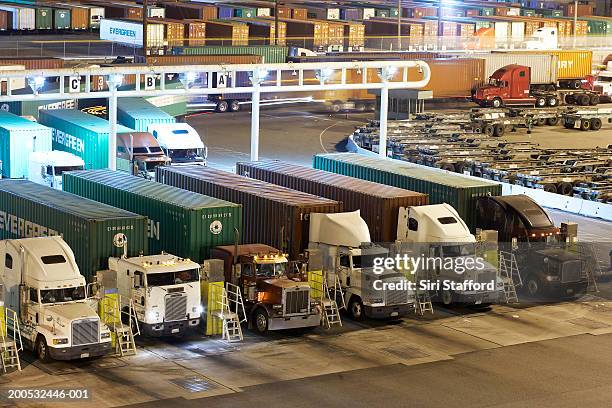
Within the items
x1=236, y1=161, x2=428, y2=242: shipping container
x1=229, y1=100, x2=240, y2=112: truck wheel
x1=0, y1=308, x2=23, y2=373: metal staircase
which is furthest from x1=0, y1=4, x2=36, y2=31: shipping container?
x1=0, y1=308, x2=23, y2=373: metal staircase

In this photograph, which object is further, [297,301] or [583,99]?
[583,99]

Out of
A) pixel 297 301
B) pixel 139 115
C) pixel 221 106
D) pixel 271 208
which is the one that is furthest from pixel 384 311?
pixel 221 106

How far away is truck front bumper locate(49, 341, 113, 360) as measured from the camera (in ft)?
95.5

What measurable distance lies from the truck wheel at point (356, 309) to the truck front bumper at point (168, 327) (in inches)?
189

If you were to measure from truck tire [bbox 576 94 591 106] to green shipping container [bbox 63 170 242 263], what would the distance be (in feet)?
188

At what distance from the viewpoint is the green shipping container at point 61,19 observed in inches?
3915

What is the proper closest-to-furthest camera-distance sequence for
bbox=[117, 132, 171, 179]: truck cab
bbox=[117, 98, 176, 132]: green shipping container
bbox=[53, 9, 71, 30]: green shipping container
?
1. bbox=[117, 132, 171, 179]: truck cab
2. bbox=[117, 98, 176, 132]: green shipping container
3. bbox=[53, 9, 71, 30]: green shipping container

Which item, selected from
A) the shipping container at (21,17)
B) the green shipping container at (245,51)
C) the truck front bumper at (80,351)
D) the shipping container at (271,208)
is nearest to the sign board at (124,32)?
the green shipping container at (245,51)

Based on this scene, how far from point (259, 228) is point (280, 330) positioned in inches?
171

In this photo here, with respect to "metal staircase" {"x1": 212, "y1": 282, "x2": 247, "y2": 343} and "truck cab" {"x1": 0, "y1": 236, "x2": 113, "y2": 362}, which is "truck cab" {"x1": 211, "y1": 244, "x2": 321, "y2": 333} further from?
"truck cab" {"x1": 0, "y1": 236, "x2": 113, "y2": 362}

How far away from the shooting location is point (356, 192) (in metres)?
38.0

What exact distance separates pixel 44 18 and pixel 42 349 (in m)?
72.4

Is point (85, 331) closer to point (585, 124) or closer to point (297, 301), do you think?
point (297, 301)

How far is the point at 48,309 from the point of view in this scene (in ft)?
97.2
